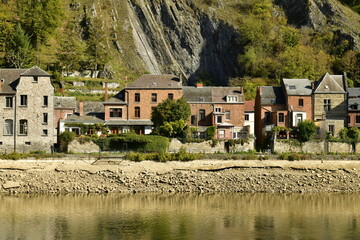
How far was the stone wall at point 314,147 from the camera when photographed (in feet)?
199

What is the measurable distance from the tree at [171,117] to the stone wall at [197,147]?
1290 millimetres

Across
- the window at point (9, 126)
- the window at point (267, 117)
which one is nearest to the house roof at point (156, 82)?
the window at point (267, 117)

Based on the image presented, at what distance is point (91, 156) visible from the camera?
54.1m

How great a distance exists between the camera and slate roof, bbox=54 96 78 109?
68.3 meters

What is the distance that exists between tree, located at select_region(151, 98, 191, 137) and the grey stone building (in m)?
10.9

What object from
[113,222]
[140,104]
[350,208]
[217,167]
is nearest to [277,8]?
[140,104]

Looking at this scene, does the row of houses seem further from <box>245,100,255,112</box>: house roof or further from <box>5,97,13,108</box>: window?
<box>5,97,13,108</box>: window

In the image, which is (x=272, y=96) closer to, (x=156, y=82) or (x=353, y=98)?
(x=353, y=98)

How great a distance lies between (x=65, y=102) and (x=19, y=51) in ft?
55.5

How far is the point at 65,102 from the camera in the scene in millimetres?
69062

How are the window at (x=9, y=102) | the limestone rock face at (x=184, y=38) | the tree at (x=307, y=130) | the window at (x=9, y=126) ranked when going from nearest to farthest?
the window at (x=9, y=126) < the window at (x=9, y=102) < the tree at (x=307, y=130) < the limestone rock face at (x=184, y=38)

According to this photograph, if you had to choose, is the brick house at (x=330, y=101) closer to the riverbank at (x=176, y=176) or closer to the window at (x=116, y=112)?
the riverbank at (x=176, y=176)

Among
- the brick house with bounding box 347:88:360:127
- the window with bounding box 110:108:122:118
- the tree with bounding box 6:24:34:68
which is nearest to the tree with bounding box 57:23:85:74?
the tree with bounding box 6:24:34:68

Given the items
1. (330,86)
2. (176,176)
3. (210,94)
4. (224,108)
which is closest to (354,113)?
(330,86)
